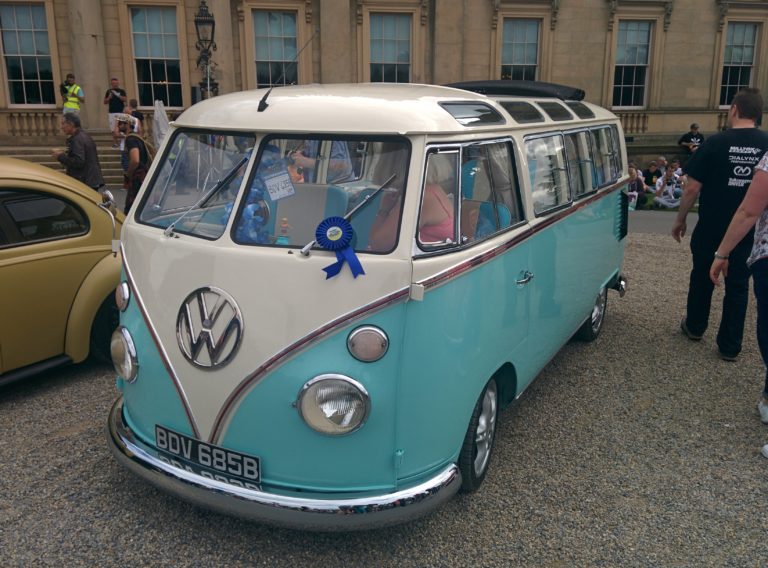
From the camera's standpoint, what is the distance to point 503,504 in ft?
12.2

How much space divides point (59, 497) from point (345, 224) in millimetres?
2200

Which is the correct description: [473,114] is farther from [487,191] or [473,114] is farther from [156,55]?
[156,55]

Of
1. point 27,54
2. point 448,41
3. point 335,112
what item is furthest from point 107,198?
point 448,41

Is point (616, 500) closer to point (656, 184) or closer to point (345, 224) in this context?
point (345, 224)

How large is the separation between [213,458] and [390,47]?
18.6 m

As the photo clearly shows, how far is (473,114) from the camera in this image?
3.65m

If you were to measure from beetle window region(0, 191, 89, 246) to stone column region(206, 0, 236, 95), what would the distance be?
546 inches

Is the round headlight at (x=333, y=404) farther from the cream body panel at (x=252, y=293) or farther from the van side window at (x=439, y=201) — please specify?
the van side window at (x=439, y=201)

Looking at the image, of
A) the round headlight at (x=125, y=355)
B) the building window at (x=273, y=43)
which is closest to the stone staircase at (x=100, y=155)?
the building window at (x=273, y=43)

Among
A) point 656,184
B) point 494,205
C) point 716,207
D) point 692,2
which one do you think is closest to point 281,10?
point 656,184

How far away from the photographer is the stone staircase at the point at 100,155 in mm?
17094

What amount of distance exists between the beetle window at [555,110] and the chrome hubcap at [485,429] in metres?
2.06

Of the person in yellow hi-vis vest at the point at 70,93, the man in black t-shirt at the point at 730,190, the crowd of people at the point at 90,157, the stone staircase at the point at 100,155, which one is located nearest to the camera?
the man in black t-shirt at the point at 730,190

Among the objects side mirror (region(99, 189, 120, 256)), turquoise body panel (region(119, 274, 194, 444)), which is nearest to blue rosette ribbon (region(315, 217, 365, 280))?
turquoise body panel (region(119, 274, 194, 444))
